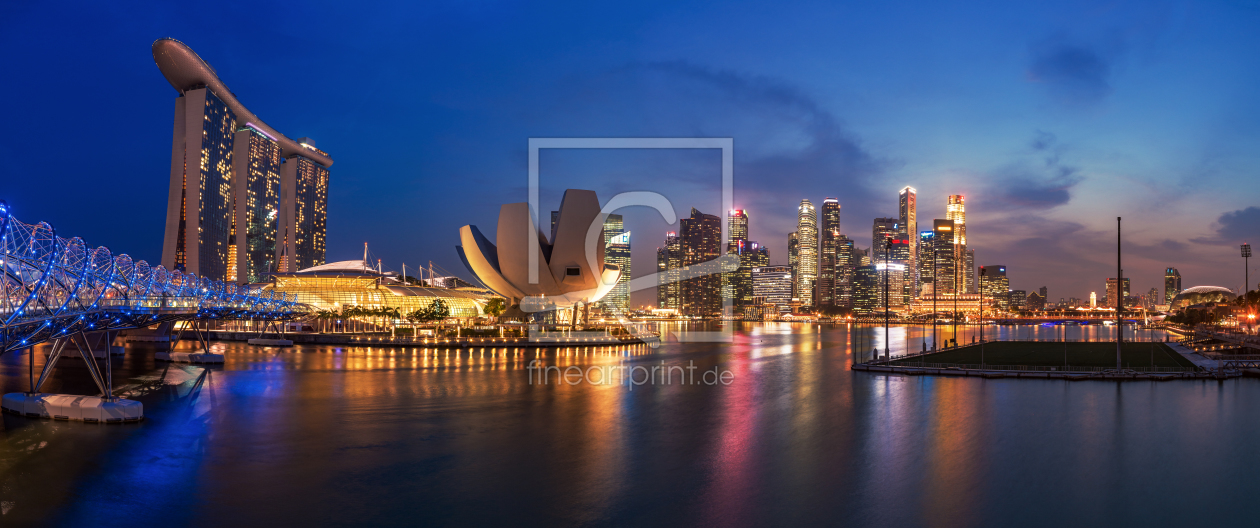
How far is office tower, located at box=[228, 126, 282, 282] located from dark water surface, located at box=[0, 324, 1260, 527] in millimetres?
90467

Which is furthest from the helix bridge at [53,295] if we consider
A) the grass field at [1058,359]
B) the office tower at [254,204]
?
the office tower at [254,204]

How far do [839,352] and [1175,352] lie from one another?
17143 mm

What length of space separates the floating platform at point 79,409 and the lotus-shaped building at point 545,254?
34.8 m

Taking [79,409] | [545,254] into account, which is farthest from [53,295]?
[545,254]

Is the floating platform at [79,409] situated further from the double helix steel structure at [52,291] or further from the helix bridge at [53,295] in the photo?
the double helix steel structure at [52,291]

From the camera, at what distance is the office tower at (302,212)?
128 m

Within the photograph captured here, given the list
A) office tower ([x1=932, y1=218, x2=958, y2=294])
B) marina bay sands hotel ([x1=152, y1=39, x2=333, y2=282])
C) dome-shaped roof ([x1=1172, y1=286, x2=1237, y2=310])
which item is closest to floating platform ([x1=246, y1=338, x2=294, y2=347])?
marina bay sands hotel ([x1=152, y1=39, x2=333, y2=282])

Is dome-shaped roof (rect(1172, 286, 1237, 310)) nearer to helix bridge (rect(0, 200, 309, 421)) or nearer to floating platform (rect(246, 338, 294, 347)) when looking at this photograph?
floating platform (rect(246, 338, 294, 347))

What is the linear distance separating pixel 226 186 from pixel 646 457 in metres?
94.2

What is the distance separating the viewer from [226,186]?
301 ft

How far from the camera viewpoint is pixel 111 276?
63.5 ft

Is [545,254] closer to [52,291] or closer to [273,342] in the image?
[273,342]

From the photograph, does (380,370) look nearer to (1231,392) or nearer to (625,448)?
(625,448)

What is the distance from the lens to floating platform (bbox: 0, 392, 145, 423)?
656 inches
